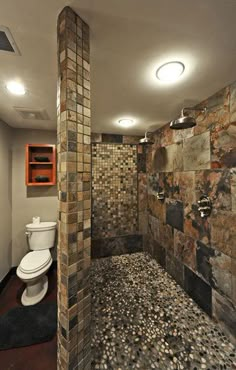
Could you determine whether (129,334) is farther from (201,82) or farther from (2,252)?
(201,82)

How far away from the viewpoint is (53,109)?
1801 millimetres

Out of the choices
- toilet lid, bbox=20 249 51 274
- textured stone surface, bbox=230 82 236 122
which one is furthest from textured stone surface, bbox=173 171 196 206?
toilet lid, bbox=20 249 51 274

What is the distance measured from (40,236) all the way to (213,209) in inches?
90.2

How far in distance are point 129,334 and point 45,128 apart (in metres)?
2.78

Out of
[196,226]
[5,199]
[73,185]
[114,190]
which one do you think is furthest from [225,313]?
[5,199]

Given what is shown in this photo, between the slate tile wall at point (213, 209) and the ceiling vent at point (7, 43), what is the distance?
1590mm

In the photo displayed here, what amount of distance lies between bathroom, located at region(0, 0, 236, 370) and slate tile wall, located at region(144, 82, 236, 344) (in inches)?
0.5

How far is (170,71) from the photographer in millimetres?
1157

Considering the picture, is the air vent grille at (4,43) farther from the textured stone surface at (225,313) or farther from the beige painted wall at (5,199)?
the textured stone surface at (225,313)

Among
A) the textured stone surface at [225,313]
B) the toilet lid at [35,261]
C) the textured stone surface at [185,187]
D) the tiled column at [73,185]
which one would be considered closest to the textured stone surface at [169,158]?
the textured stone surface at [185,187]

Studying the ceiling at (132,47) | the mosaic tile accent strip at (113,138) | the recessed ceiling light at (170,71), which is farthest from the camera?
the mosaic tile accent strip at (113,138)

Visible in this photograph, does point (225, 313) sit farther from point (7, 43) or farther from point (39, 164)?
point (39, 164)

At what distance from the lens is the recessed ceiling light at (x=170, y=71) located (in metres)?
1.10

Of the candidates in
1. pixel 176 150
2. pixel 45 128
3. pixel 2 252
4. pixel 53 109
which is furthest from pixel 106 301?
pixel 45 128
